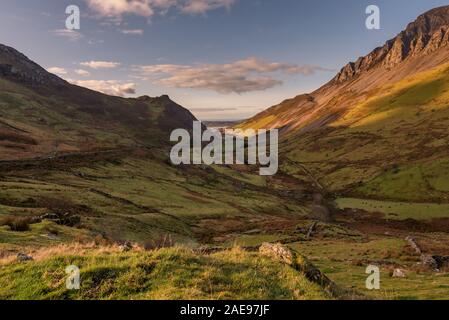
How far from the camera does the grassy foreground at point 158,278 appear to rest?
1458 cm

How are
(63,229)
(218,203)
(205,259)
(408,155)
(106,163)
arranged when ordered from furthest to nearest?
(408,155) → (106,163) → (218,203) → (63,229) → (205,259)

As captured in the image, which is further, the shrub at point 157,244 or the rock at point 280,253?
the shrub at point 157,244

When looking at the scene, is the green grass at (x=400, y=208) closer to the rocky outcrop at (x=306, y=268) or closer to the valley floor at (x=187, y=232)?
the valley floor at (x=187, y=232)

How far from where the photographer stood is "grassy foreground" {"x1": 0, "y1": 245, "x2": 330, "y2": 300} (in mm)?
14578

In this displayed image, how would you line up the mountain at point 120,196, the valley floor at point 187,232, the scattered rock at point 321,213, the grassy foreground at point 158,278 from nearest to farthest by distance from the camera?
the grassy foreground at point 158,278 < the valley floor at point 187,232 < the mountain at point 120,196 < the scattered rock at point 321,213

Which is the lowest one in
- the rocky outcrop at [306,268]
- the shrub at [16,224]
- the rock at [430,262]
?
the rock at [430,262]

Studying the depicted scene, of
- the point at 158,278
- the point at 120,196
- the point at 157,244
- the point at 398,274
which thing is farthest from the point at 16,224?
the point at 120,196

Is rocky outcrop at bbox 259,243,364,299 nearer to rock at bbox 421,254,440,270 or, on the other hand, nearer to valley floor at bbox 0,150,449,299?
valley floor at bbox 0,150,449,299

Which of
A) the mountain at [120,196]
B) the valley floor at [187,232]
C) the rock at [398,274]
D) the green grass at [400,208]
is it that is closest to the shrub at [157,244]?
the valley floor at [187,232]

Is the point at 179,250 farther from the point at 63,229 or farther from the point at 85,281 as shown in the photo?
the point at 63,229

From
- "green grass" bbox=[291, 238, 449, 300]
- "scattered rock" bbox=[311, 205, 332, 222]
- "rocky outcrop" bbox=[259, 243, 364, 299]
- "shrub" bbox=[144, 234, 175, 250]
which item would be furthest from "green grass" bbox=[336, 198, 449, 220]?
"rocky outcrop" bbox=[259, 243, 364, 299]

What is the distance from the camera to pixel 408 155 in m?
187
